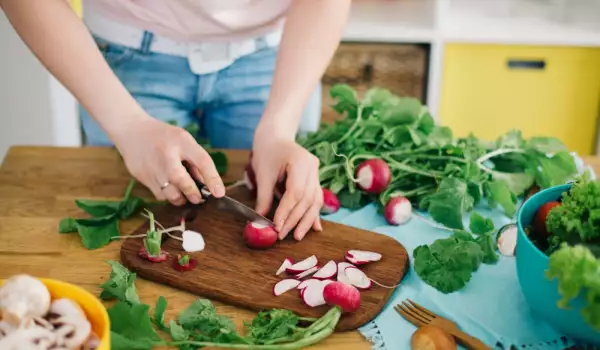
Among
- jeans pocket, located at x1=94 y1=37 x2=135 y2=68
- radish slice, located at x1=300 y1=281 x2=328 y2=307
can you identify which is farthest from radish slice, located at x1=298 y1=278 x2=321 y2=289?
jeans pocket, located at x1=94 y1=37 x2=135 y2=68

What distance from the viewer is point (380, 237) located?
98cm

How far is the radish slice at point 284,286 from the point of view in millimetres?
862

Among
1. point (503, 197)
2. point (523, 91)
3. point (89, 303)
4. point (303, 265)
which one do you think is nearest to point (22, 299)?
point (89, 303)

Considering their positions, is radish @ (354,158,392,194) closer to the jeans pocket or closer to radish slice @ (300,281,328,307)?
radish slice @ (300,281,328,307)

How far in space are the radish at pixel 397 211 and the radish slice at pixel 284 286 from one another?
217mm

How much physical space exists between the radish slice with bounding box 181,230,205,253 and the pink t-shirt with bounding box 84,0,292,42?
0.47m

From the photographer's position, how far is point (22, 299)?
70 cm

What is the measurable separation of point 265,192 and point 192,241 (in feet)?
0.43

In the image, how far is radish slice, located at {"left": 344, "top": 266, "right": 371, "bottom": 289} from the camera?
0.87 metres

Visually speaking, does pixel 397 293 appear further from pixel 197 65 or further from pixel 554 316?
pixel 197 65

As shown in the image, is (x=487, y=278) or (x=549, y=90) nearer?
(x=487, y=278)

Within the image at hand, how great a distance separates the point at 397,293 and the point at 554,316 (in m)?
0.20

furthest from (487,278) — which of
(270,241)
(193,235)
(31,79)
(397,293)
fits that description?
(31,79)

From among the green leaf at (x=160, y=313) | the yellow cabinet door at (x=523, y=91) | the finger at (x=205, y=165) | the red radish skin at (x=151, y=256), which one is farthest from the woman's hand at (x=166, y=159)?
the yellow cabinet door at (x=523, y=91)
